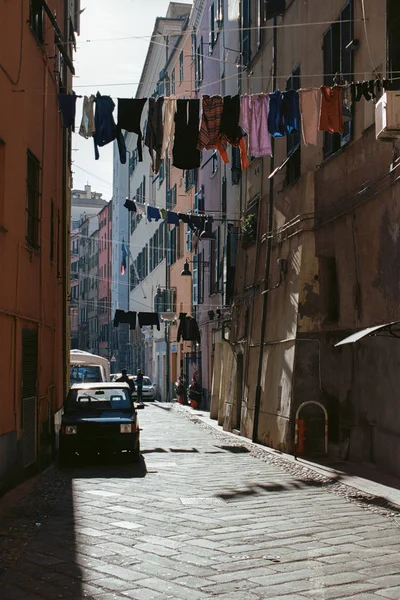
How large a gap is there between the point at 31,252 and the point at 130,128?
2.60 metres

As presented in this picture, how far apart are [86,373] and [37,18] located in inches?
702

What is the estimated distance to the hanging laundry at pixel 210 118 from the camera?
13.8m

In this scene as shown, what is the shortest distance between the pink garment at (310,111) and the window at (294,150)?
4.78 m

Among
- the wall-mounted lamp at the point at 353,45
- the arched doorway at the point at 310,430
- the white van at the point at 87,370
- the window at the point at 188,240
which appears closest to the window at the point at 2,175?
the wall-mounted lamp at the point at 353,45

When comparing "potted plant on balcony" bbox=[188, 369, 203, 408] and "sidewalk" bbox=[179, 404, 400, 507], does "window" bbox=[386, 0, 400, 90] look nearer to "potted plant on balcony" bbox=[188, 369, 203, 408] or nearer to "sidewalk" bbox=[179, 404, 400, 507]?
"sidewalk" bbox=[179, 404, 400, 507]

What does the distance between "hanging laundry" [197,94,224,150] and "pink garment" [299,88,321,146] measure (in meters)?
1.39

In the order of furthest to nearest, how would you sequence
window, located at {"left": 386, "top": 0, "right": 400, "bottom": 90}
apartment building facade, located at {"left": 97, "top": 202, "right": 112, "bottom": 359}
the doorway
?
1. apartment building facade, located at {"left": 97, "top": 202, "right": 112, "bottom": 359}
2. the doorway
3. window, located at {"left": 386, "top": 0, "right": 400, "bottom": 90}

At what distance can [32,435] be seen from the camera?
13898 mm

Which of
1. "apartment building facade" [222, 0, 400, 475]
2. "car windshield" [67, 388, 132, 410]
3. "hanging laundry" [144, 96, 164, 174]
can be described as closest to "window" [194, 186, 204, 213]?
"apartment building facade" [222, 0, 400, 475]

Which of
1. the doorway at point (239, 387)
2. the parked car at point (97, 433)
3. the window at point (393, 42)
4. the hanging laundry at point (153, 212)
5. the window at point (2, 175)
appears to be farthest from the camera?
the hanging laundry at point (153, 212)

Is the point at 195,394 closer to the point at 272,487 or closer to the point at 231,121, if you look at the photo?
the point at 231,121

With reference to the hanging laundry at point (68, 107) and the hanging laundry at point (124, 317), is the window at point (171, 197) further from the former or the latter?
the hanging laundry at point (68, 107)

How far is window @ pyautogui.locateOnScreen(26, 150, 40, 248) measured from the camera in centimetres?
1420

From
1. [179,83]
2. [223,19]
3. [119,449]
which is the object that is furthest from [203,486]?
[179,83]
